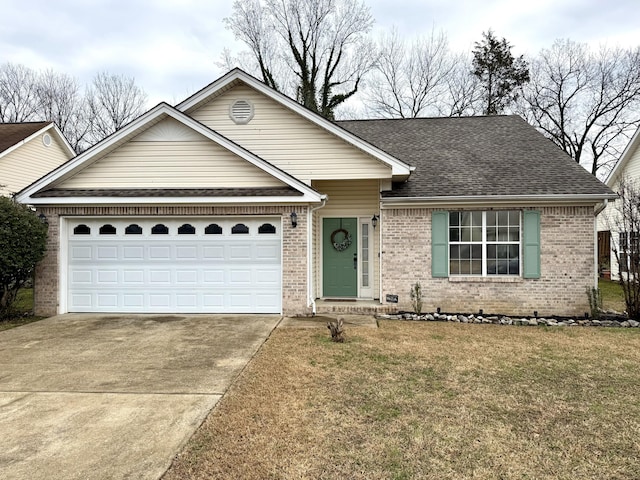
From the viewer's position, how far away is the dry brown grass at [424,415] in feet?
11.0

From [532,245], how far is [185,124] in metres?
8.56

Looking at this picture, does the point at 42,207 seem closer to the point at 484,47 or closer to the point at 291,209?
the point at 291,209

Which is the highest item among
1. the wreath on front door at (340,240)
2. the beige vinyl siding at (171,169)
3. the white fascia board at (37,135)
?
the white fascia board at (37,135)

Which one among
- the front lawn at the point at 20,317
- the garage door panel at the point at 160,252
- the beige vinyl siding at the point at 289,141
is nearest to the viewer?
the front lawn at the point at 20,317

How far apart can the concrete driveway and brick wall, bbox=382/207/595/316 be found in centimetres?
357

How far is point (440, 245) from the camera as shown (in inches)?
398

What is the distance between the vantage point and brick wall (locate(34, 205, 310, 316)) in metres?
9.64

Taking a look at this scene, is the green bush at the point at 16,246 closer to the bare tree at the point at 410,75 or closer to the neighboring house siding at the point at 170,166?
the neighboring house siding at the point at 170,166

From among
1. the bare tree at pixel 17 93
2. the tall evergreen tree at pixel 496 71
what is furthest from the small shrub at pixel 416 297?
the bare tree at pixel 17 93

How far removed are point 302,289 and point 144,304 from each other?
12.6 feet

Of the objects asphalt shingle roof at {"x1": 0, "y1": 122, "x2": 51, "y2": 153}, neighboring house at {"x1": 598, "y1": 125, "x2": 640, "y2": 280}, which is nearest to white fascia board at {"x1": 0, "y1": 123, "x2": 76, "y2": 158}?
asphalt shingle roof at {"x1": 0, "y1": 122, "x2": 51, "y2": 153}

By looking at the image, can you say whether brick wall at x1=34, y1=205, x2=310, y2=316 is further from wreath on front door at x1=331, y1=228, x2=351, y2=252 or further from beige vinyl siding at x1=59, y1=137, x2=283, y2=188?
wreath on front door at x1=331, y1=228, x2=351, y2=252

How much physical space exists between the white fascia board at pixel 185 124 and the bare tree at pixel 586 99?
76.5 feet

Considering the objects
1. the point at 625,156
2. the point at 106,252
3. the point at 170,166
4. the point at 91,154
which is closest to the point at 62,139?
the point at 91,154
